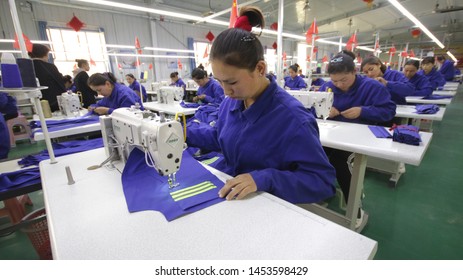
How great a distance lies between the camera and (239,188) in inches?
40.7

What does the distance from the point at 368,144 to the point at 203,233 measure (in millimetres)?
1568

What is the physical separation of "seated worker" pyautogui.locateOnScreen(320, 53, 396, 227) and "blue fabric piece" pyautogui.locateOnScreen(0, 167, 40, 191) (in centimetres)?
244

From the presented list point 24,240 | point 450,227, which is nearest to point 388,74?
point 450,227

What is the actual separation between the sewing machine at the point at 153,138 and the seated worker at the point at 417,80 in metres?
5.52

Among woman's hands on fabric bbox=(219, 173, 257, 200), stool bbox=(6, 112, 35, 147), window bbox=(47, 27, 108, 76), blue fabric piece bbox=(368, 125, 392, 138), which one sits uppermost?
window bbox=(47, 27, 108, 76)

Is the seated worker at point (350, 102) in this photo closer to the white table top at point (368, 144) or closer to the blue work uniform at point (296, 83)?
the white table top at point (368, 144)

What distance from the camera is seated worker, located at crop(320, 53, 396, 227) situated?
7.68 ft

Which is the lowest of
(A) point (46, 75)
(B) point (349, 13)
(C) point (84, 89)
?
(C) point (84, 89)

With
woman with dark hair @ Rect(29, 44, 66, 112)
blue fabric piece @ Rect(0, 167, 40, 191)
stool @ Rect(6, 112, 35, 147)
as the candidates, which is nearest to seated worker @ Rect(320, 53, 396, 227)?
blue fabric piece @ Rect(0, 167, 40, 191)

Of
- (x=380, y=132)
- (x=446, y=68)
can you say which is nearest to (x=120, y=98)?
(x=380, y=132)

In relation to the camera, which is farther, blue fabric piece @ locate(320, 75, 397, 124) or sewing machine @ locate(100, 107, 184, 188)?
blue fabric piece @ locate(320, 75, 397, 124)

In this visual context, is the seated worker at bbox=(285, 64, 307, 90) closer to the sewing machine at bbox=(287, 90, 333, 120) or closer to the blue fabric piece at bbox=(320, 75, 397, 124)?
the blue fabric piece at bbox=(320, 75, 397, 124)

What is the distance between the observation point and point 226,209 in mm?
973

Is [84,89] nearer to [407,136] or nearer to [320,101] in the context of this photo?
[320,101]
